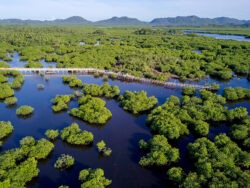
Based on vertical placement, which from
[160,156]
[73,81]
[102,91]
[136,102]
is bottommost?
[160,156]

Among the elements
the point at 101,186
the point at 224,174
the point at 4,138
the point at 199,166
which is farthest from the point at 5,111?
the point at 224,174

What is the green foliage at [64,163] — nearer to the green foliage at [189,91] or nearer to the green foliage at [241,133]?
the green foliage at [241,133]

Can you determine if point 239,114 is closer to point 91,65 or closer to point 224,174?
point 224,174

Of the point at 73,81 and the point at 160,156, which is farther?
the point at 73,81

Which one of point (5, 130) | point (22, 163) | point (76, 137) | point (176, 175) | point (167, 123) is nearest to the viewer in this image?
point (176, 175)

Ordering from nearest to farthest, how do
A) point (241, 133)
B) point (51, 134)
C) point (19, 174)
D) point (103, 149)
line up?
point (19, 174)
point (103, 149)
point (241, 133)
point (51, 134)

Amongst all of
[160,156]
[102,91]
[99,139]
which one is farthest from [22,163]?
[102,91]

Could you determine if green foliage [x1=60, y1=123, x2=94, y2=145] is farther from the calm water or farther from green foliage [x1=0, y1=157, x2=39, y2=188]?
green foliage [x1=0, y1=157, x2=39, y2=188]

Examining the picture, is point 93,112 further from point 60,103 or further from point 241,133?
point 241,133
